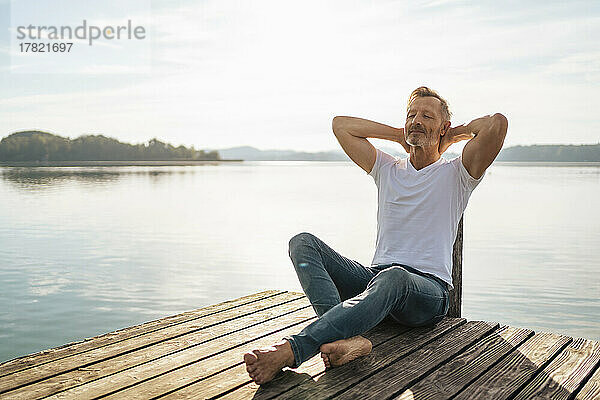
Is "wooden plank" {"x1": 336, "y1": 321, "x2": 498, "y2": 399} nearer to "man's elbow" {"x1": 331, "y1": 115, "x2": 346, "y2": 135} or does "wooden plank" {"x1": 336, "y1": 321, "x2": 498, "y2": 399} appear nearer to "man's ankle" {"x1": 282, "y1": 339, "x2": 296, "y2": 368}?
"man's ankle" {"x1": 282, "y1": 339, "x2": 296, "y2": 368}

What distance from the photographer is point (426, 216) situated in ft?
10.2

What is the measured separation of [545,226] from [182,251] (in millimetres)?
8196

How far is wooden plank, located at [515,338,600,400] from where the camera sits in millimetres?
2408

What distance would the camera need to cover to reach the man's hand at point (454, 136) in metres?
3.18

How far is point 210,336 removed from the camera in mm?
3213

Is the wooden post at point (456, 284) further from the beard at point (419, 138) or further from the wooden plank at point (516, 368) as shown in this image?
the beard at point (419, 138)

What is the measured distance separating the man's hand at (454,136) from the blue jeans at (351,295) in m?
0.70

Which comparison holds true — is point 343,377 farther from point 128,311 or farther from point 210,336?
point 128,311

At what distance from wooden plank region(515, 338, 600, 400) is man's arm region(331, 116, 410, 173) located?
1.31 meters

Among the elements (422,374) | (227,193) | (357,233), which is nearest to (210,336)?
(422,374)

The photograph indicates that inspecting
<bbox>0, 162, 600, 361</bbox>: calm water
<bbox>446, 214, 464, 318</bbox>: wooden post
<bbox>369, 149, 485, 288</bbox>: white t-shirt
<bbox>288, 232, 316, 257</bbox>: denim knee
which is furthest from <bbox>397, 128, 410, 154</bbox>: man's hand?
<bbox>0, 162, 600, 361</bbox>: calm water

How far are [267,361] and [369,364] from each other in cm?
51

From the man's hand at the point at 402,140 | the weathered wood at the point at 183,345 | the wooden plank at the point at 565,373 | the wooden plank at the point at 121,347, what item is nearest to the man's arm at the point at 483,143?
the man's hand at the point at 402,140

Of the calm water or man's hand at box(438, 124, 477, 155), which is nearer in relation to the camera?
man's hand at box(438, 124, 477, 155)
